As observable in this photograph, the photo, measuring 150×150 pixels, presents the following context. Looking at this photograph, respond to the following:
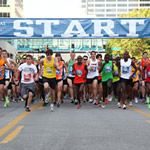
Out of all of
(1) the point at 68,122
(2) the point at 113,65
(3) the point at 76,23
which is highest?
(3) the point at 76,23

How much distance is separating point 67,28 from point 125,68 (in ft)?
23.9

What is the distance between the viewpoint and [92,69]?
18.4 metres

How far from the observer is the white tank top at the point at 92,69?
60.3ft

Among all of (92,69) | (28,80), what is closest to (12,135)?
(28,80)

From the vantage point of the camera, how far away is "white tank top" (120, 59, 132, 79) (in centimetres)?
1686

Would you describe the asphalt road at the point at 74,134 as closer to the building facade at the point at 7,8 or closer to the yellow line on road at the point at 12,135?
the yellow line on road at the point at 12,135

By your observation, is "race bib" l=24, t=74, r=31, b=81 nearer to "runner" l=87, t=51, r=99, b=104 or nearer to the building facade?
"runner" l=87, t=51, r=99, b=104

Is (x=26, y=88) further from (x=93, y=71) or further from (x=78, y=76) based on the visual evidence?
(x=93, y=71)

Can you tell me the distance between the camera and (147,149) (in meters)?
7.17

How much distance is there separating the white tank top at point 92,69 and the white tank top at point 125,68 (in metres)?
1.62

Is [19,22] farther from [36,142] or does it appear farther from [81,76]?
[36,142]

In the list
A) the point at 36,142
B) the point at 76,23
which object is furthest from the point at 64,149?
the point at 76,23

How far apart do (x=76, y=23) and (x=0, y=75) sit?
280 inches

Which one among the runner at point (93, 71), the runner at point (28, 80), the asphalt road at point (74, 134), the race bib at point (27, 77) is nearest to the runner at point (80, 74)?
the runner at point (93, 71)
